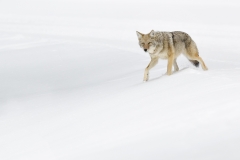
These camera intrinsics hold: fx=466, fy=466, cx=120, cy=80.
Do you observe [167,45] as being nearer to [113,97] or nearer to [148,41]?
[148,41]

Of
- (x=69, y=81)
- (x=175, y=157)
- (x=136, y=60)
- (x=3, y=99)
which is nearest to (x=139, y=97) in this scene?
(x=175, y=157)

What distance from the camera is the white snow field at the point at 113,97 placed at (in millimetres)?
5141

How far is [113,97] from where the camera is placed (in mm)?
7398

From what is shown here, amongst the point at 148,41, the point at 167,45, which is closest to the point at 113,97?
the point at 148,41

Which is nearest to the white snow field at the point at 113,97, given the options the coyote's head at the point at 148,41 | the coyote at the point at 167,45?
→ the coyote at the point at 167,45

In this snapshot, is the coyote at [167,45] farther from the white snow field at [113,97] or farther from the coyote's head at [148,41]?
the white snow field at [113,97]

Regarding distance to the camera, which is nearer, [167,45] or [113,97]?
[113,97]

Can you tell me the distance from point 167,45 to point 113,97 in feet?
4.00

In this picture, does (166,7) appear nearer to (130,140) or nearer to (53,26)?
(53,26)

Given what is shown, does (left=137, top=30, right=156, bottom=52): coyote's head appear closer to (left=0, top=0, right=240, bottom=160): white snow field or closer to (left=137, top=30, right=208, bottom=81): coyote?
(left=137, top=30, right=208, bottom=81): coyote

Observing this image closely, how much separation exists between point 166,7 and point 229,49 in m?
12.2

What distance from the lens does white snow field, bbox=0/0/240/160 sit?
16.9 ft

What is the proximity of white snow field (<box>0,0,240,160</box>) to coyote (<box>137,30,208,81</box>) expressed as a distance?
0.99 feet

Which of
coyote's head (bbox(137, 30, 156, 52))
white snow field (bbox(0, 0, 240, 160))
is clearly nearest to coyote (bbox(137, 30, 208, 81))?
coyote's head (bbox(137, 30, 156, 52))
